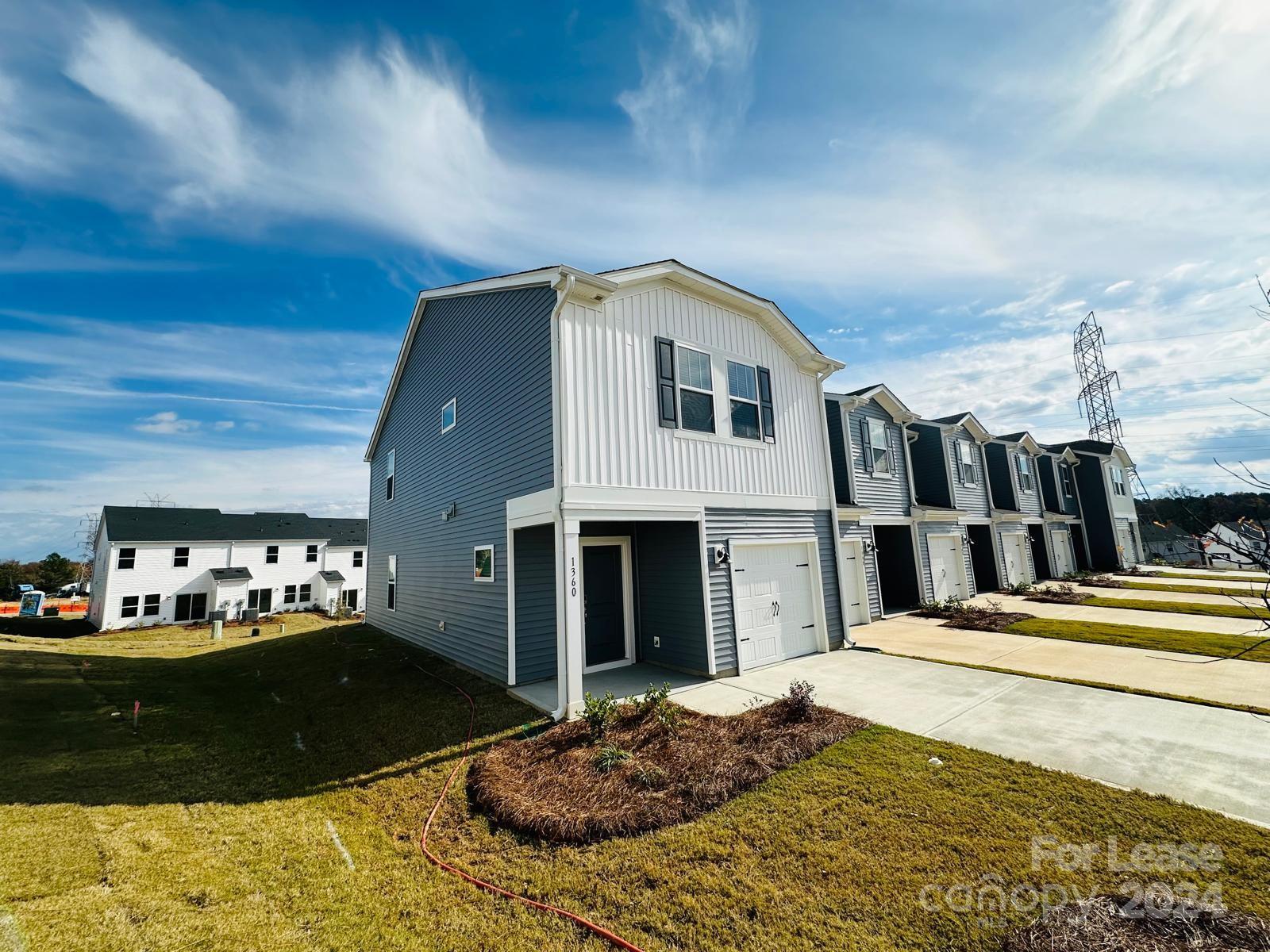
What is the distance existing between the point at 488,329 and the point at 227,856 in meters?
8.71

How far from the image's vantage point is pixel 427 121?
856 cm

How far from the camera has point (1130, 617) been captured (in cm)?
1358

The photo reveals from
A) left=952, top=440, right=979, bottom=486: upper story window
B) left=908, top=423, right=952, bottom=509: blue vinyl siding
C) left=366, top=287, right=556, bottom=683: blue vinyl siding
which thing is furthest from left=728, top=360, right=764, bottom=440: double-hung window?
left=952, top=440, right=979, bottom=486: upper story window

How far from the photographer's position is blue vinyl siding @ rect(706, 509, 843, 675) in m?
9.08

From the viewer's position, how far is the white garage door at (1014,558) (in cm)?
2048

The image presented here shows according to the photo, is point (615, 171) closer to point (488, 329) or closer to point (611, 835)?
point (488, 329)

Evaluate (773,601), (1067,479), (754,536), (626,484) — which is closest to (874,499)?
(773,601)

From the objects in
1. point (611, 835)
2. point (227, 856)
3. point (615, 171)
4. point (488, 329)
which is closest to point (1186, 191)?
point (615, 171)

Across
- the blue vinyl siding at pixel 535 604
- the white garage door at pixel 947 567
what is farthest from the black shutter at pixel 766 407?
the white garage door at pixel 947 567

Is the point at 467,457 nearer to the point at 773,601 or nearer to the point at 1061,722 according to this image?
the point at 773,601

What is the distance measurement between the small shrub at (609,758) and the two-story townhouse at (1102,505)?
30665mm

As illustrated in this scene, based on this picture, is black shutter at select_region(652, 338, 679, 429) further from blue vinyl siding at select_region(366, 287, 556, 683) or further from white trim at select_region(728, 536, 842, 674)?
white trim at select_region(728, 536, 842, 674)

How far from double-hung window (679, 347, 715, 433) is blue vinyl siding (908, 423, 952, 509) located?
39.7ft

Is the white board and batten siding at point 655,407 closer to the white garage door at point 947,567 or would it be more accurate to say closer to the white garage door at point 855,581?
the white garage door at point 855,581
